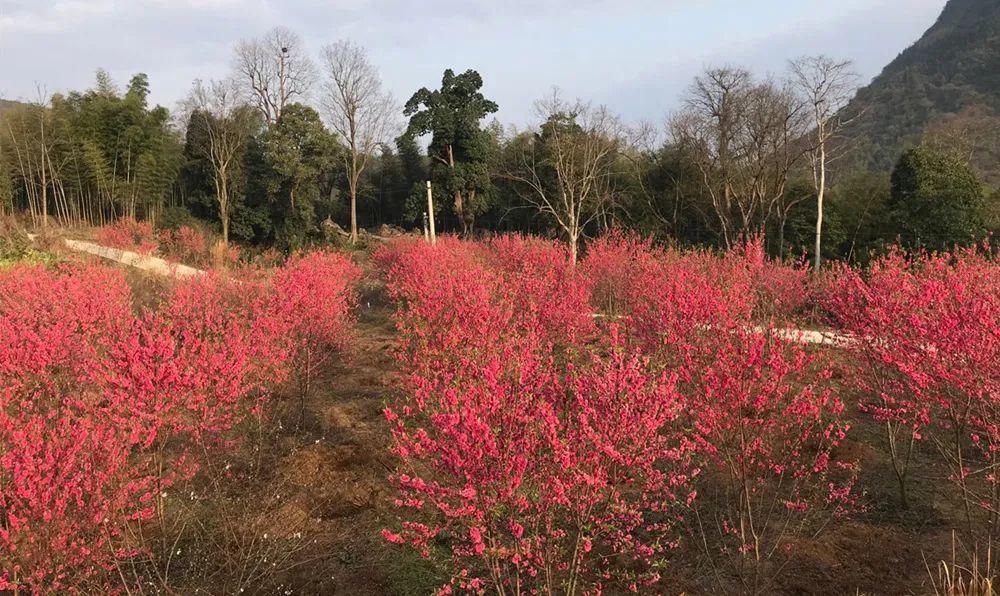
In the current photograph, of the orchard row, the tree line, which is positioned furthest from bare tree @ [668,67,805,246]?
the orchard row

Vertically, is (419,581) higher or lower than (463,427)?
lower

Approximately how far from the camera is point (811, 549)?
4941 mm

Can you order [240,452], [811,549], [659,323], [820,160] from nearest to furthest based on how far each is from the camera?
1. [811,549]
2. [659,323]
3. [240,452]
4. [820,160]

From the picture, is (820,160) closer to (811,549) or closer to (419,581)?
(811,549)

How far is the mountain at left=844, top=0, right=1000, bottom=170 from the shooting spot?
4397 centimetres

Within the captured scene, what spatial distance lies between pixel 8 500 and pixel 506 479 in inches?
174

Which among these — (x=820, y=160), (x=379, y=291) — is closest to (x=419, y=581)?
(x=379, y=291)

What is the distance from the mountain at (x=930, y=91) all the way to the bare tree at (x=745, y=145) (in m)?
18.9

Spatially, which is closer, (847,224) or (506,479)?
(506,479)

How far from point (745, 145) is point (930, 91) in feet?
125

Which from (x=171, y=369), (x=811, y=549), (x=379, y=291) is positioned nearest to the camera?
(x=171, y=369)

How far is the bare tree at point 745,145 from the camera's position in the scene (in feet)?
80.4

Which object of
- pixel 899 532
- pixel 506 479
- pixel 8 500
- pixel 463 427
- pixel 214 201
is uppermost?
pixel 214 201

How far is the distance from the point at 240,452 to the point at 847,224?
82.7 ft
